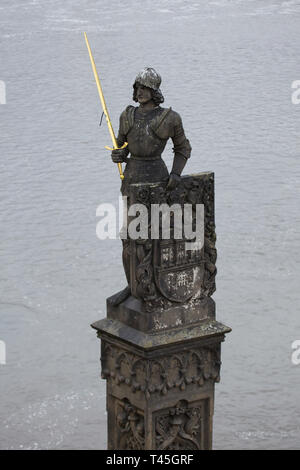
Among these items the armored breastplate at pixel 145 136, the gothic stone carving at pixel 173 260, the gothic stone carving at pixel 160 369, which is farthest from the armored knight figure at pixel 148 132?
the gothic stone carving at pixel 160 369

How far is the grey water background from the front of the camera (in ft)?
108

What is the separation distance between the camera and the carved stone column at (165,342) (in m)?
24.4

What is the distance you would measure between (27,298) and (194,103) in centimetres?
1047

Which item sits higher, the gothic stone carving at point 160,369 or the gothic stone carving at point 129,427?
the gothic stone carving at point 160,369

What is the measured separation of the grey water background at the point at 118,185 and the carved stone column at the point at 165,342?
5.92m

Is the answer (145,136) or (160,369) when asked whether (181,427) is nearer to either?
(160,369)

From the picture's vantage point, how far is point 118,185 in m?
41.8

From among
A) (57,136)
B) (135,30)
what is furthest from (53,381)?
(135,30)

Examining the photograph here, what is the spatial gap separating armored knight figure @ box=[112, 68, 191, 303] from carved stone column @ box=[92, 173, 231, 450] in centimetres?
49

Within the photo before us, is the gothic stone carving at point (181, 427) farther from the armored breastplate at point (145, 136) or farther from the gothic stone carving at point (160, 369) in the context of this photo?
the armored breastplate at point (145, 136)

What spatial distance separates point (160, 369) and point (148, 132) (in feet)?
11.3

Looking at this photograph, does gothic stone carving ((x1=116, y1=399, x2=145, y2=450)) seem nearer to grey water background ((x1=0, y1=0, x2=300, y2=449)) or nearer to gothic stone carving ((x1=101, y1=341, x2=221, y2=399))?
gothic stone carving ((x1=101, y1=341, x2=221, y2=399))
